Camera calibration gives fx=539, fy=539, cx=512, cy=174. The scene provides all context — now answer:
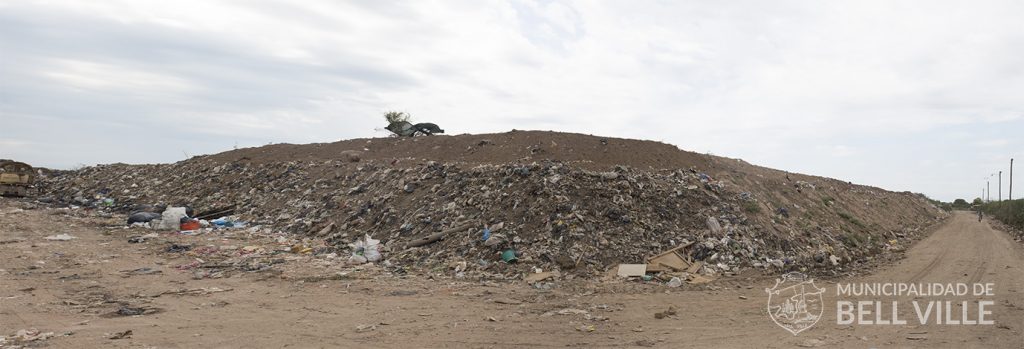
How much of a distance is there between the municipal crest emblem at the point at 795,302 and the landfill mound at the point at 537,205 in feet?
1.92

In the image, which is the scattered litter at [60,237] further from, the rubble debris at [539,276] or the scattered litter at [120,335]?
the rubble debris at [539,276]

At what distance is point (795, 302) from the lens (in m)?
6.58

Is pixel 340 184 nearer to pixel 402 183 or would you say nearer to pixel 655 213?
pixel 402 183

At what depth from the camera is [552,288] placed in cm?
719

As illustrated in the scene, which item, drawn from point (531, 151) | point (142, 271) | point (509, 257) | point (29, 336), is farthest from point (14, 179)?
point (509, 257)

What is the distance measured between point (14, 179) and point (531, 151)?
55.1 feet

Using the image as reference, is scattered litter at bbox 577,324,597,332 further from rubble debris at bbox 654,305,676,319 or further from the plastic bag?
the plastic bag

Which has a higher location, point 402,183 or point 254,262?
point 402,183

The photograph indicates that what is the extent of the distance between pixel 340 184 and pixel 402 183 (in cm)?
249

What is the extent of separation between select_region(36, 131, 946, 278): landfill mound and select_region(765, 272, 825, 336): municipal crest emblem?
584mm

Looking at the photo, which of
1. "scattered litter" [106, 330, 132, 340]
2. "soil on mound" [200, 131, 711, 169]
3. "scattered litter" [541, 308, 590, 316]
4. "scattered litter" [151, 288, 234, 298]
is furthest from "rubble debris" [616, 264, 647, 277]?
"scattered litter" [106, 330, 132, 340]

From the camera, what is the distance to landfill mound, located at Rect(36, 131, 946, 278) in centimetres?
866

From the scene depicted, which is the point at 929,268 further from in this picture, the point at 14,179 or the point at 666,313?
the point at 14,179

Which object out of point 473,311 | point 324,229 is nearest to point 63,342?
point 473,311
